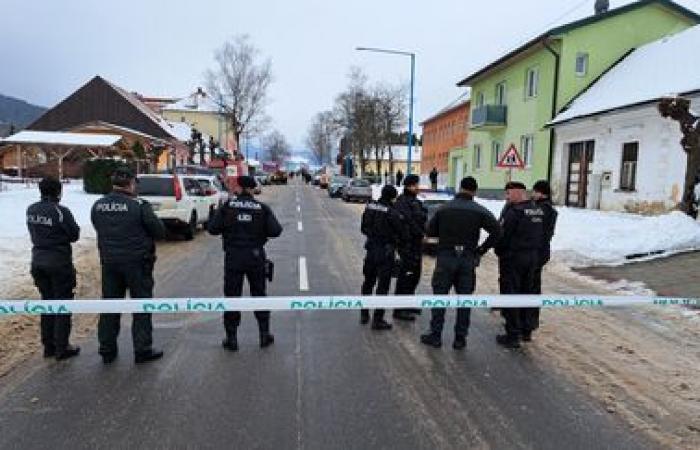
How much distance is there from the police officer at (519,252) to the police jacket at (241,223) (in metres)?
2.61

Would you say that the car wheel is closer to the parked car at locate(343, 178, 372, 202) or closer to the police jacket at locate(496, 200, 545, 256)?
the police jacket at locate(496, 200, 545, 256)

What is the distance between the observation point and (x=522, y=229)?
7.02 meters

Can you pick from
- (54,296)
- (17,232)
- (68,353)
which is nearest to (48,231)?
(54,296)

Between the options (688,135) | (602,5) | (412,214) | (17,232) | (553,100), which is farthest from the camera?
(602,5)

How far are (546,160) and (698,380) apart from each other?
24490 millimetres

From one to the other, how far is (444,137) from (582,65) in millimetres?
32087

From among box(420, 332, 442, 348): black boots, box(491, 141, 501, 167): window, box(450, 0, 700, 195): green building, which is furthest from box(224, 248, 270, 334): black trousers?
box(491, 141, 501, 167): window

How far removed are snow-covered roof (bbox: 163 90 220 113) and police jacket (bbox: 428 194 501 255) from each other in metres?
100

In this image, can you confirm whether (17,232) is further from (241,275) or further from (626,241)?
(626,241)

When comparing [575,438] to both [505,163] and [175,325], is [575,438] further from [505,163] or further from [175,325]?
[505,163]

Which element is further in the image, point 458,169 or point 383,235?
point 458,169

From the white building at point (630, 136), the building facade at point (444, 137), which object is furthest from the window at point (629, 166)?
the building facade at point (444, 137)

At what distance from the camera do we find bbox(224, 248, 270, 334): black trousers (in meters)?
6.48

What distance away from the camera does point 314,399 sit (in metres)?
5.07
